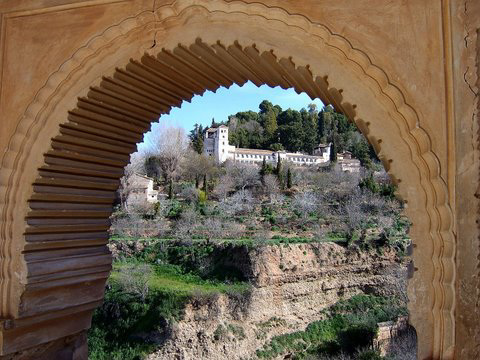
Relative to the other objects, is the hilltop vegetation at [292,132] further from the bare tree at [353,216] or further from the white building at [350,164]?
the bare tree at [353,216]

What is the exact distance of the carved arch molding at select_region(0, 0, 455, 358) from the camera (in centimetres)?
193

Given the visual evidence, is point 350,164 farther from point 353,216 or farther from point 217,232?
point 217,232

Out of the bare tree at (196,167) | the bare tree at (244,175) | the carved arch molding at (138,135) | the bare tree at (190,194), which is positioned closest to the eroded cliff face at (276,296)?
the bare tree at (190,194)

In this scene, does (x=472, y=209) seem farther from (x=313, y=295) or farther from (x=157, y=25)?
(x=313, y=295)

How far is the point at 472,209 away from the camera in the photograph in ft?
6.13

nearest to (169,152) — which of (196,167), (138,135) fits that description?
(196,167)

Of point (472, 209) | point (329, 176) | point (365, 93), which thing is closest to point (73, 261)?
point (365, 93)

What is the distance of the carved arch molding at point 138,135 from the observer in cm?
193

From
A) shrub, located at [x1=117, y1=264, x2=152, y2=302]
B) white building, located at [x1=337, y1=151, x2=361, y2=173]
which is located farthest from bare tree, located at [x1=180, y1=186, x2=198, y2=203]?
white building, located at [x1=337, y1=151, x2=361, y2=173]

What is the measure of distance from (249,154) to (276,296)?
24644 mm

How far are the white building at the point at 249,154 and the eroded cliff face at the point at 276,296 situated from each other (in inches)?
802

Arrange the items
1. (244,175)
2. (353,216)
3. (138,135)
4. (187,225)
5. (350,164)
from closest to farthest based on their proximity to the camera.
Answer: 1. (138,135)
2. (353,216)
3. (187,225)
4. (244,175)
5. (350,164)

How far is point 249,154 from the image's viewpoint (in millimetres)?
42531

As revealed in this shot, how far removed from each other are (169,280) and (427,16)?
18010 millimetres
